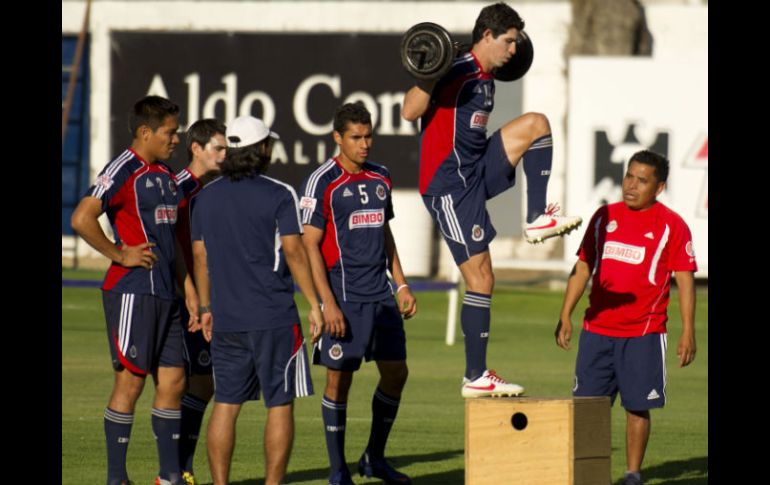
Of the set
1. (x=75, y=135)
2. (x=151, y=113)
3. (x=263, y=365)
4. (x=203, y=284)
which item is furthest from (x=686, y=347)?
(x=75, y=135)

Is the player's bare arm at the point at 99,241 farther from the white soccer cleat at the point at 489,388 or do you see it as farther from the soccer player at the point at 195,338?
the white soccer cleat at the point at 489,388

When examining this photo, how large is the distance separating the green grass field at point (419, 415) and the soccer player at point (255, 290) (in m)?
1.28

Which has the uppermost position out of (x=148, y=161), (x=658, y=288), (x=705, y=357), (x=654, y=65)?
(x=654, y=65)

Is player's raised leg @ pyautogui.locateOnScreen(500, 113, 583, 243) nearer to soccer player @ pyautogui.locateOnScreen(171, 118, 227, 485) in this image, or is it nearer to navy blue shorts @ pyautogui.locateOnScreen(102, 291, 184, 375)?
soccer player @ pyautogui.locateOnScreen(171, 118, 227, 485)

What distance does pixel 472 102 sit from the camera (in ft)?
30.8

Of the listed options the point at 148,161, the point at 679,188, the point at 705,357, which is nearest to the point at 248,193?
the point at 148,161

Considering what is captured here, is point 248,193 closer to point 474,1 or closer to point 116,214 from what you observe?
point 116,214

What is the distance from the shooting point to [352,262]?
1039cm

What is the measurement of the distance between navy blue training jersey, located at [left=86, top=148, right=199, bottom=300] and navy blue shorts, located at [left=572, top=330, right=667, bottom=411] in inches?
109

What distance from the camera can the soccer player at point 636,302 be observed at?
1005cm

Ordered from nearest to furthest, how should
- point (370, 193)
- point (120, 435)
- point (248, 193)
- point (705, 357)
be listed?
point (248, 193), point (120, 435), point (370, 193), point (705, 357)

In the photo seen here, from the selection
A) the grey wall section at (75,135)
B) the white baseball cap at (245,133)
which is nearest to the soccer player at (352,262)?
the white baseball cap at (245,133)

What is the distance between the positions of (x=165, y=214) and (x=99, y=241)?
0.52 metres

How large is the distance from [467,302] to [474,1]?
64.6 feet
